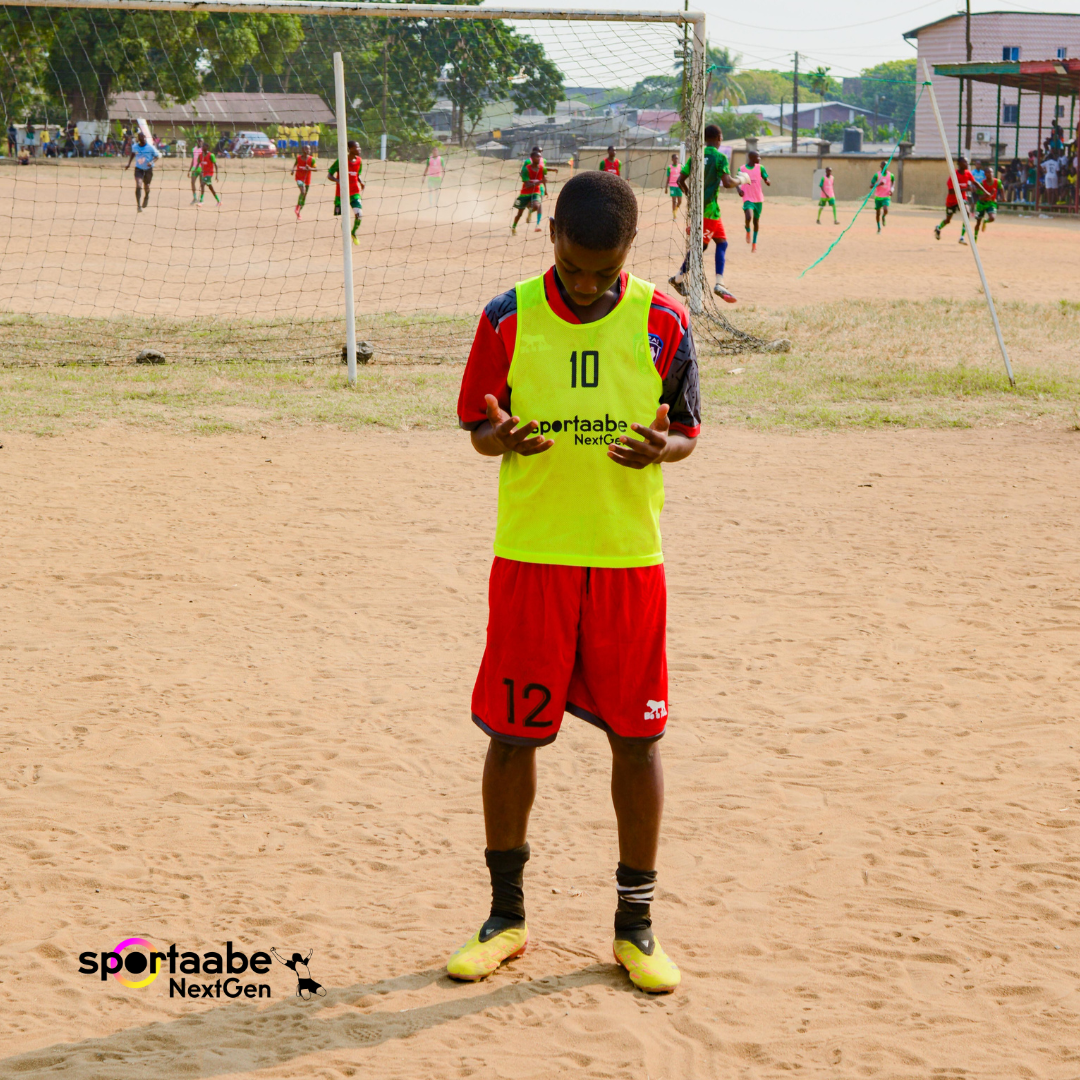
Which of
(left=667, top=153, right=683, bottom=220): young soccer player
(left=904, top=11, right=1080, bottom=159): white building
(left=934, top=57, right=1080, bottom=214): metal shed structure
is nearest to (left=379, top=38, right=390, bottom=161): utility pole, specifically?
(left=667, top=153, right=683, bottom=220): young soccer player

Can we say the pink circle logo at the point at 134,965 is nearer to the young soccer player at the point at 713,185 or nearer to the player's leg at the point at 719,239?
the young soccer player at the point at 713,185

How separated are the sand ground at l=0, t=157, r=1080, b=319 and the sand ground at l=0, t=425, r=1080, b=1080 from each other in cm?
904

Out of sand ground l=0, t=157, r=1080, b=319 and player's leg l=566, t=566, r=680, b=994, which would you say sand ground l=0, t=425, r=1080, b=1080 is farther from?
sand ground l=0, t=157, r=1080, b=319

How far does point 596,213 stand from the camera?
2512mm

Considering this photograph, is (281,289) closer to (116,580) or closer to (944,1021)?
(116,580)

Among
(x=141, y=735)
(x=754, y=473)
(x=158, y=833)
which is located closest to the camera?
(x=158, y=833)

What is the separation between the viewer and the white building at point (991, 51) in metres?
50.9

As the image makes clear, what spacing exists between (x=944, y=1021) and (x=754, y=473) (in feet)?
17.7

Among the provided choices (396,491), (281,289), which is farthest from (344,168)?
(281,289)

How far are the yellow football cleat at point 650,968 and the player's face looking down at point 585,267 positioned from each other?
1477mm

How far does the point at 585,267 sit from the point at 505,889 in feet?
4.77

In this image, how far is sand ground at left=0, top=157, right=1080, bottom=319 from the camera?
616 inches

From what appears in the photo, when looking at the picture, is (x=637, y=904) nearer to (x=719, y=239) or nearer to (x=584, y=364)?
(x=584, y=364)

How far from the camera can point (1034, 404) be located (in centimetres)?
998
